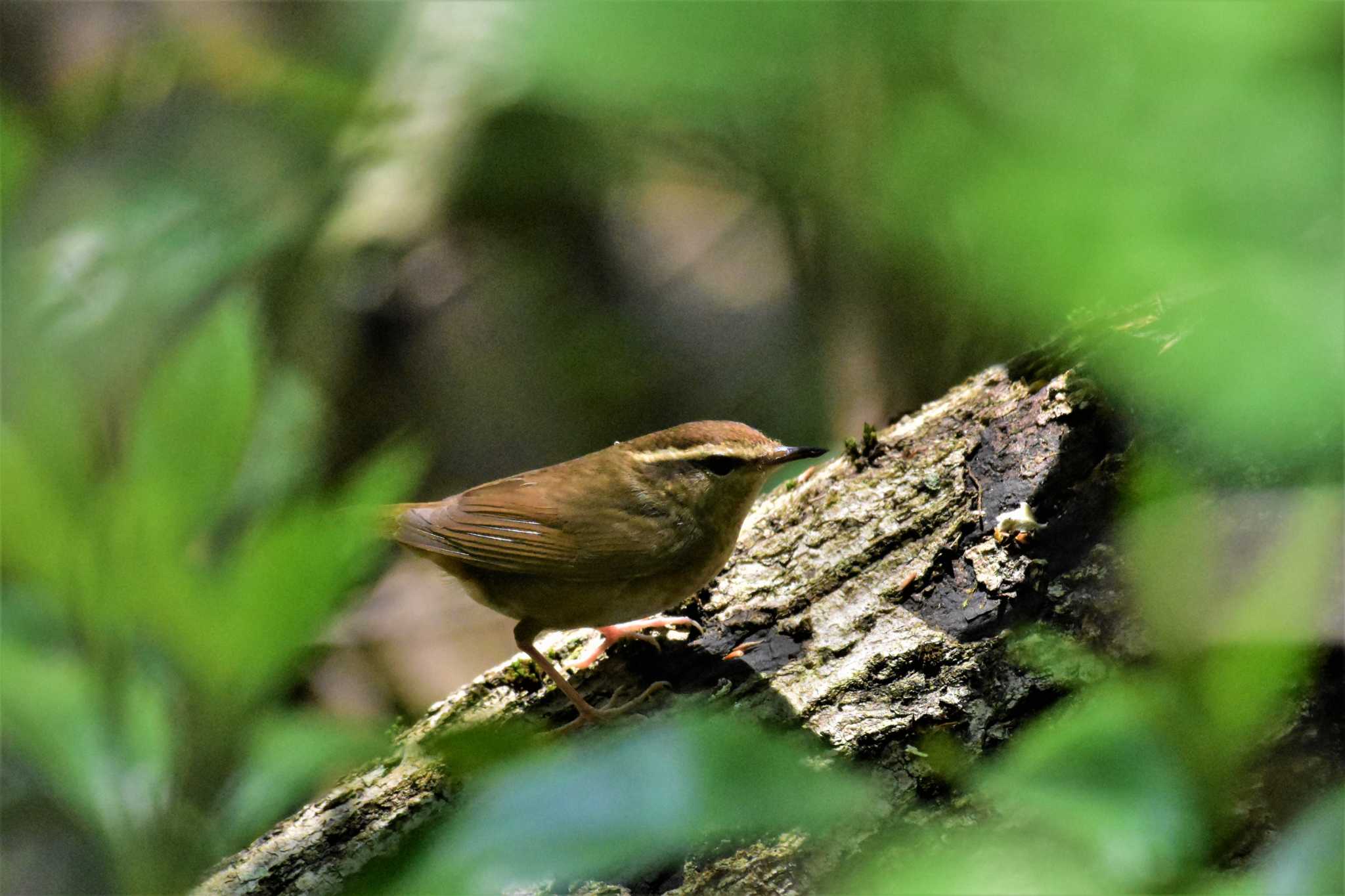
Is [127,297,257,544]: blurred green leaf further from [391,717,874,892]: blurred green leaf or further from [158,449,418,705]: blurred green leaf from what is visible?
[391,717,874,892]: blurred green leaf

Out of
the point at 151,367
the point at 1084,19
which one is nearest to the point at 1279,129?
the point at 1084,19

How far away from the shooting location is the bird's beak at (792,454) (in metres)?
3.24

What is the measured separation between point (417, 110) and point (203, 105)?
1.07 metres

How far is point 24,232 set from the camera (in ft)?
11.5

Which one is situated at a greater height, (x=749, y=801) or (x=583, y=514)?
(x=583, y=514)

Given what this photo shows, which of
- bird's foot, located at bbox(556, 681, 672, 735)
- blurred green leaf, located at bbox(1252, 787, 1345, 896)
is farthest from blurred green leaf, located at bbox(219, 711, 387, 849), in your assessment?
blurred green leaf, located at bbox(1252, 787, 1345, 896)

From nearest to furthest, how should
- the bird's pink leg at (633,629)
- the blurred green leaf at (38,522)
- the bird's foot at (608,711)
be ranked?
the blurred green leaf at (38,522) → the bird's foot at (608,711) → the bird's pink leg at (633,629)

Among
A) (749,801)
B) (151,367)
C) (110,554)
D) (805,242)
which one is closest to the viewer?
(749,801)

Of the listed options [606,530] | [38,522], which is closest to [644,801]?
[38,522]

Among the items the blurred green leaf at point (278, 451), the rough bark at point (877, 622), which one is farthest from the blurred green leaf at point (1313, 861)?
the blurred green leaf at point (278, 451)

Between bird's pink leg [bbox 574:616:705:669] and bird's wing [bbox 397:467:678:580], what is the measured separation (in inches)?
6.0

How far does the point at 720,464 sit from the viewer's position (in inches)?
136

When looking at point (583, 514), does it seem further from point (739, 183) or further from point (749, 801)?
point (739, 183)

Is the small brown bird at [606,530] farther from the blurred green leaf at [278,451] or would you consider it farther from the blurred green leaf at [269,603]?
the blurred green leaf at [269,603]
